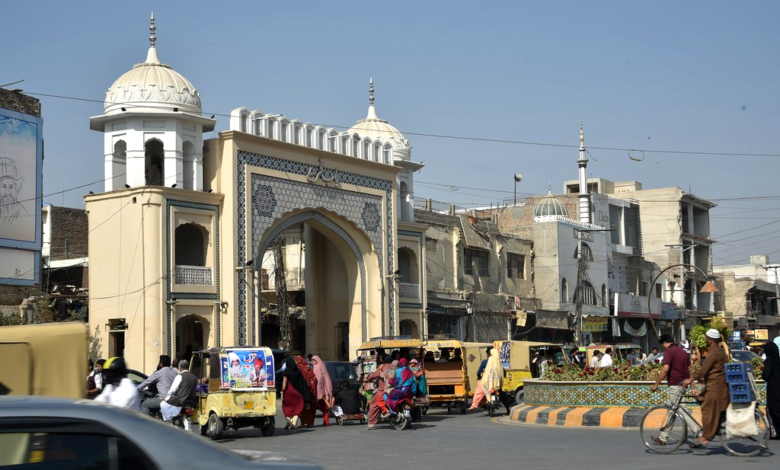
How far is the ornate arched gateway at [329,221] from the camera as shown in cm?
3011

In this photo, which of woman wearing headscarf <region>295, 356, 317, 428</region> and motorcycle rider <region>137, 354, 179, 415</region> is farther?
woman wearing headscarf <region>295, 356, 317, 428</region>

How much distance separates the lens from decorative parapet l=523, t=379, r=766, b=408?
17.3 m

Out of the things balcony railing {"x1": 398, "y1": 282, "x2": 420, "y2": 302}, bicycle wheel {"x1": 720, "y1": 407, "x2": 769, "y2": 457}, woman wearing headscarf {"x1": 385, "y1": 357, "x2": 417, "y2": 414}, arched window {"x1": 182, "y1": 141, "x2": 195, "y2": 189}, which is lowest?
bicycle wheel {"x1": 720, "y1": 407, "x2": 769, "y2": 457}

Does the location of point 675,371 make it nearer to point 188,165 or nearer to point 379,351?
point 379,351

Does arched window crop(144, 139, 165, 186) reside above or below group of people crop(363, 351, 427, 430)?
above

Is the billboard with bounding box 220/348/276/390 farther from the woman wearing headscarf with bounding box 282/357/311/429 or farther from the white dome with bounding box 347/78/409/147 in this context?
the white dome with bounding box 347/78/409/147

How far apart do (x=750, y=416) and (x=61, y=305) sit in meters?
23.7

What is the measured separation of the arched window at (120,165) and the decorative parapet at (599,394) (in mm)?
15316

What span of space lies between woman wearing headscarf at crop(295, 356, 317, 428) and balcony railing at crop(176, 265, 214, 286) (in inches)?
376

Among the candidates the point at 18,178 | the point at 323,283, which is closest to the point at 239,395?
the point at 18,178

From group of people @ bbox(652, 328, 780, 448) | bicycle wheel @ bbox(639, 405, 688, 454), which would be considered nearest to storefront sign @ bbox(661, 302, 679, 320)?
group of people @ bbox(652, 328, 780, 448)

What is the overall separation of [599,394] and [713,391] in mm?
5992

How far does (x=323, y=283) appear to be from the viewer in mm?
36906

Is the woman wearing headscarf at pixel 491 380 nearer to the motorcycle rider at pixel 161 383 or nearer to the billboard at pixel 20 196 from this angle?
the motorcycle rider at pixel 161 383
